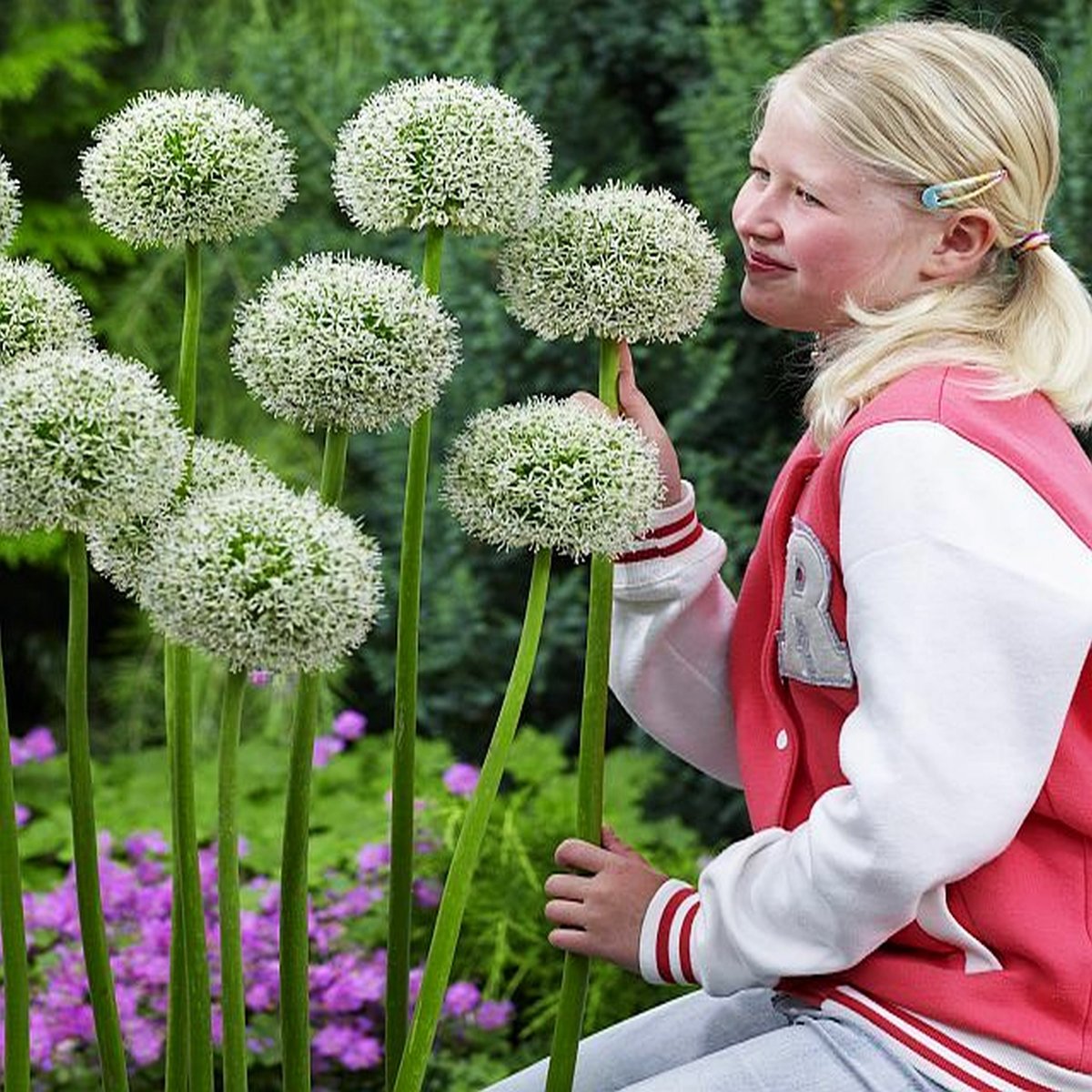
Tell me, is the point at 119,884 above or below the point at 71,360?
below

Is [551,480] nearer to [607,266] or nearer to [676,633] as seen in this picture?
[607,266]

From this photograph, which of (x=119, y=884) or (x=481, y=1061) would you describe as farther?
(x=119, y=884)

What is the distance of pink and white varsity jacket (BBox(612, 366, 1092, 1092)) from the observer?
1.24 m

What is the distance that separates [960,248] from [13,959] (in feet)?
2.68

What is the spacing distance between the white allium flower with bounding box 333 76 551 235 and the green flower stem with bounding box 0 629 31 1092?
37 cm

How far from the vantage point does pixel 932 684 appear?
124cm

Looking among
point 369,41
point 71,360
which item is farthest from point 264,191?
point 369,41

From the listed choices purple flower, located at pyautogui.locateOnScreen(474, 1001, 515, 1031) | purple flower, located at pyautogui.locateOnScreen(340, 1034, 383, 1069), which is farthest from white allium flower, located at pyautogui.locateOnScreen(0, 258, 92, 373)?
purple flower, located at pyautogui.locateOnScreen(474, 1001, 515, 1031)

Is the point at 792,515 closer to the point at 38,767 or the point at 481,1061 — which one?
the point at 481,1061

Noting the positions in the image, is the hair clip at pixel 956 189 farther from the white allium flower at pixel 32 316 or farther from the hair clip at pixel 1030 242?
the white allium flower at pixel 32 316

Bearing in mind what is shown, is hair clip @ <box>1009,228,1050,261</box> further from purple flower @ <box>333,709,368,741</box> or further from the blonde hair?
purple flower @ <box>333,709,368,741</box>

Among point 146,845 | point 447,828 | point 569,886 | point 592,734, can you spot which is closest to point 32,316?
point 592,734

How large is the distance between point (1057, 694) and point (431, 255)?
1.52ft

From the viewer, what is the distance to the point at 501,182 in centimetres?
121
